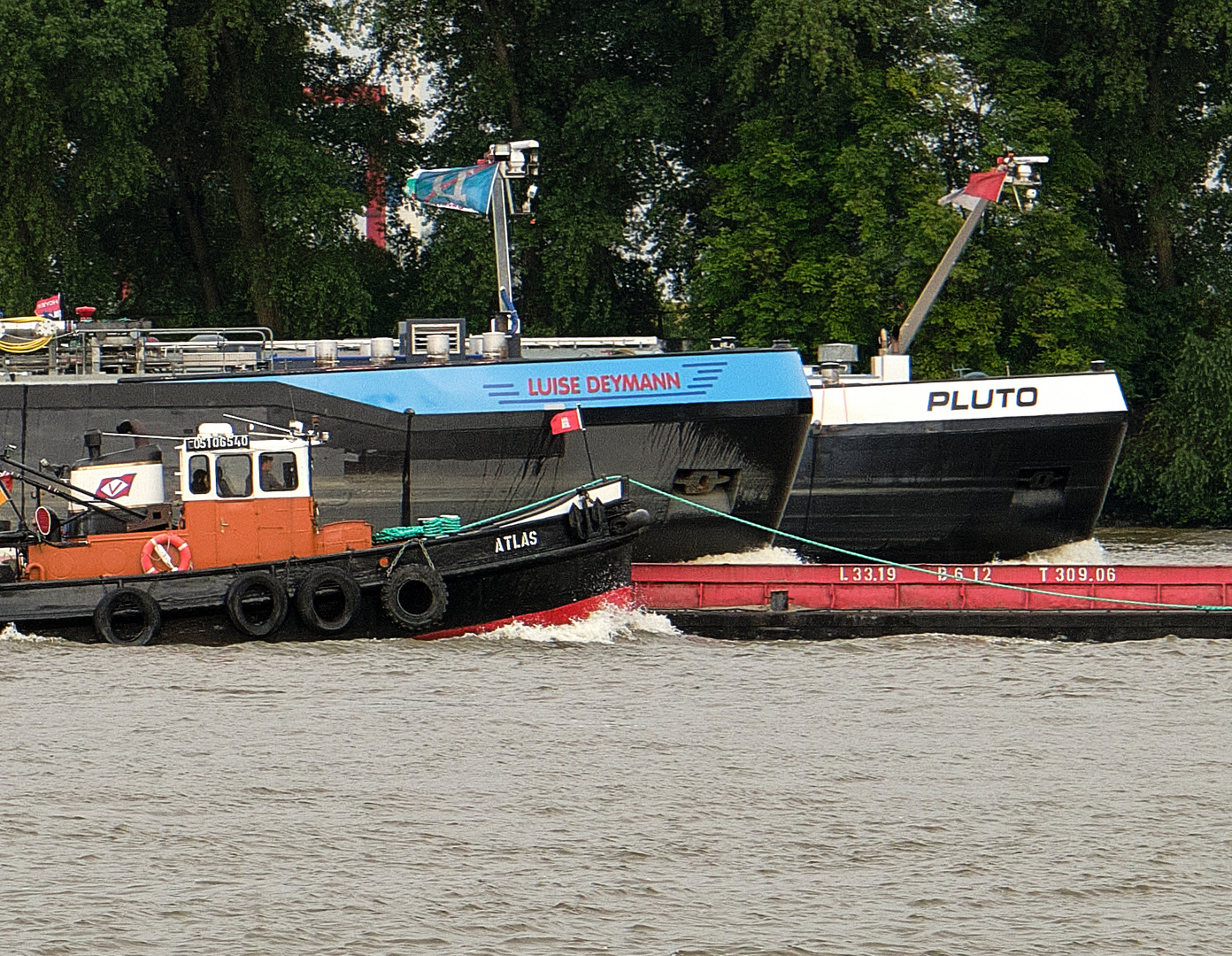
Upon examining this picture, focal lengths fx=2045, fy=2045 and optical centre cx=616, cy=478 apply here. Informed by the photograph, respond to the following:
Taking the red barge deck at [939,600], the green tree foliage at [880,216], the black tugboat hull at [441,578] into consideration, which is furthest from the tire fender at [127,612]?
the green tree foliage at [880,216]

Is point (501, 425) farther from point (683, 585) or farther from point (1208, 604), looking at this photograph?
point (1208, 604)

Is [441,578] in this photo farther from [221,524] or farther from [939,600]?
[939,600]

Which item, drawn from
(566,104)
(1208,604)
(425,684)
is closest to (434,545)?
(425,684)

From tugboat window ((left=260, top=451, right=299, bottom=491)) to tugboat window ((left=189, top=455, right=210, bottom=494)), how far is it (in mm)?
655

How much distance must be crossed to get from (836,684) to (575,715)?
343cm

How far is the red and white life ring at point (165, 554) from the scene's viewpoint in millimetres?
24453

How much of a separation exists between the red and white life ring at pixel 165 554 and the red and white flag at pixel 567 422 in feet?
19.1

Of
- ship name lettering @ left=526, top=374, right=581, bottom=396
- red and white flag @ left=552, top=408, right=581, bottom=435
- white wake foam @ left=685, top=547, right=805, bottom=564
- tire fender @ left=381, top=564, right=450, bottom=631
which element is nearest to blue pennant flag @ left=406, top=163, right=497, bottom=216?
ship name lettering @ left=526, top=374, right=581, bottom=396

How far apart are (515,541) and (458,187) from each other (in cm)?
857

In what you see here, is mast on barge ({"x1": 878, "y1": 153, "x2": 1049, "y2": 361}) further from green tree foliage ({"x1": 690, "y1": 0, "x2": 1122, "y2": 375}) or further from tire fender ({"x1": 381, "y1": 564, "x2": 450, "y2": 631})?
tire fender ({"x1": 381, "y1": 564, "x2": 450, "y2": 631})

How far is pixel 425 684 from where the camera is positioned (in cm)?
2166

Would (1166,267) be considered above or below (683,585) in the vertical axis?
above

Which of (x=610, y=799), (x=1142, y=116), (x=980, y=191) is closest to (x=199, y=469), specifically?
(x=610, y=799)

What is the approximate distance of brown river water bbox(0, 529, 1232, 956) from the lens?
1352cm
